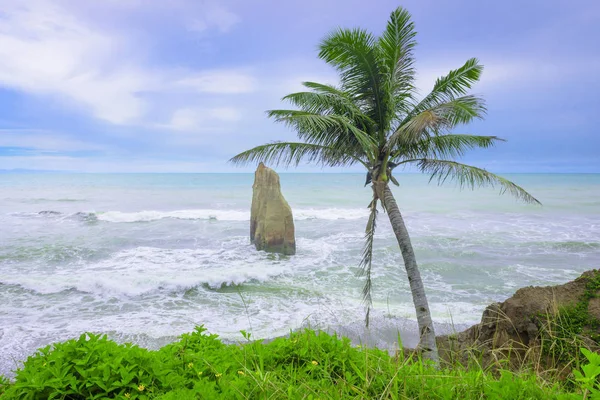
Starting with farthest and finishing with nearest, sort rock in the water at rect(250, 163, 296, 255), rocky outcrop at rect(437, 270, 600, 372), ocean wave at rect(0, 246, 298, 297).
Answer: rock in the water at rect(250, 163, 296, 255), ocean wave at rect(0, 246, 298, 297), rocky outcrop at rect(437, 270, 600, 372)

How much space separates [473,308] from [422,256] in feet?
23.8

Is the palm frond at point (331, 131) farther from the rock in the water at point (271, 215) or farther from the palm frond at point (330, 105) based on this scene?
the rock in the water at point (271, 215)

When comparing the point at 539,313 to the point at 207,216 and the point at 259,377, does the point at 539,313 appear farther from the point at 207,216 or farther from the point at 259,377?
the point at 207,216

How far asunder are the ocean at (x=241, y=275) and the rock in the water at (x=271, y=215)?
2.27 feet

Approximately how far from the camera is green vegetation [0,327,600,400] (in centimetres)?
224

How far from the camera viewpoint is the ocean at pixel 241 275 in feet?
33.4

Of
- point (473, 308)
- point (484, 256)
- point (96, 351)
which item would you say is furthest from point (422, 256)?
point (96, 351)

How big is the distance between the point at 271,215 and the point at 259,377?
15.2 metres

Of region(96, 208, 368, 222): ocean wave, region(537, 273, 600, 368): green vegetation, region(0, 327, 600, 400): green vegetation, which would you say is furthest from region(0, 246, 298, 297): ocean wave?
region(96, 208, 368, 222): ocean wave

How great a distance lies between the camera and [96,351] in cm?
270

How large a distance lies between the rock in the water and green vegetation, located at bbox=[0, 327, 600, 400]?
1437 cm

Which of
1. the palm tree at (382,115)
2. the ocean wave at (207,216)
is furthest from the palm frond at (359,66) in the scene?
the ocean wave at (207,216)

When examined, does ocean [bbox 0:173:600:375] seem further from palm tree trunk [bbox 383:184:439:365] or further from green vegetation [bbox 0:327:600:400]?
palm tree trunk [bbox 383:184:439:365]

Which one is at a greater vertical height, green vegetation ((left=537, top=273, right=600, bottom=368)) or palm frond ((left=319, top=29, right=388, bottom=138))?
palm frond ((left=319, top=29, right=388, bottom=138))
